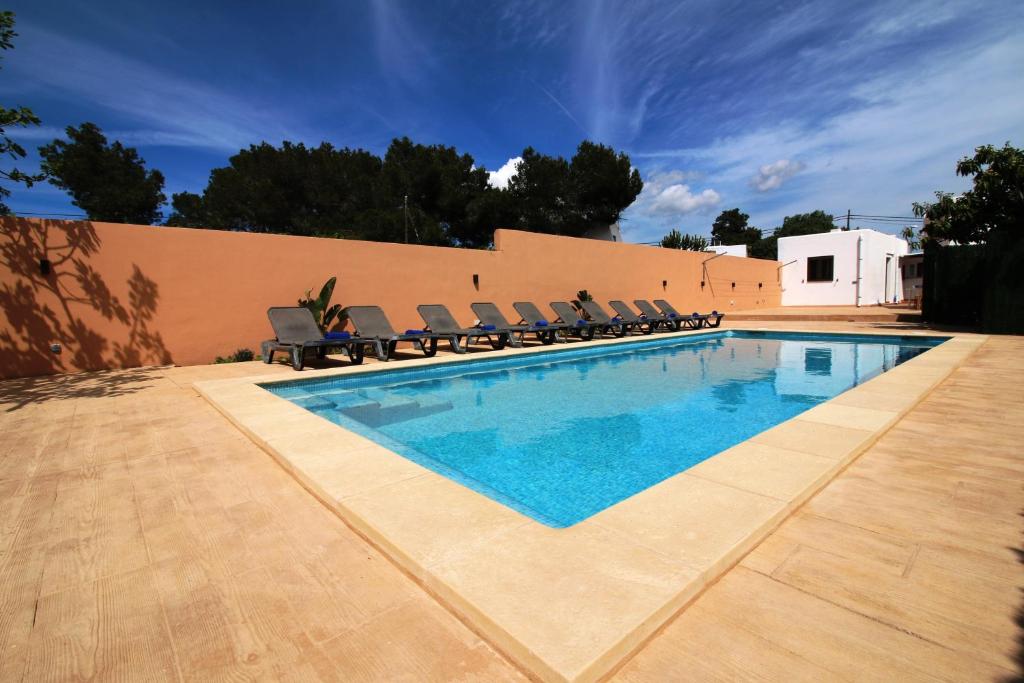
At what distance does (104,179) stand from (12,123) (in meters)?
24.8

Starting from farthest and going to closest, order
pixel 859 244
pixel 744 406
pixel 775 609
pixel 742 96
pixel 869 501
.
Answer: pixel 859 244 → pixel 742 96 → pixel 744 406 → pixel 869 501 → pixel 775 609

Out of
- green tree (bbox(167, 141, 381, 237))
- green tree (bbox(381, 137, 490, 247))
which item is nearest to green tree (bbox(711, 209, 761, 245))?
green tree (bbox(381, 137, 490, 247))

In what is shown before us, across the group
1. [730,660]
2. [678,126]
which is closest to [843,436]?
[730,660]

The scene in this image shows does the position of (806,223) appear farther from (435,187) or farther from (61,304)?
(61,304)

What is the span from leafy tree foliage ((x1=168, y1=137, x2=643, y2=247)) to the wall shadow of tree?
15.7 meters

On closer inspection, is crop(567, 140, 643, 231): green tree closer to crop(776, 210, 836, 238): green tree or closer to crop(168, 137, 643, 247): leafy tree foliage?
crop(168, 137, 643, 247): leafy tree foliage

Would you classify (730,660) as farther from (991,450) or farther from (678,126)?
(678,126)

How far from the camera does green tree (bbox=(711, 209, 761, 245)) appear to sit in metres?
56.1

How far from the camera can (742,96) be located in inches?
549

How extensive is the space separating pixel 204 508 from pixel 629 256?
Answer: 47.9 feet

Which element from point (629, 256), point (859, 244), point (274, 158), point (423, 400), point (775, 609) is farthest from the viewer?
point (274, 158)

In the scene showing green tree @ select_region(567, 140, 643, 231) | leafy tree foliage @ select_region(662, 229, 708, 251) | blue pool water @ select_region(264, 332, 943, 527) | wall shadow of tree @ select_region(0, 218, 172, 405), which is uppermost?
green tree @ select_region(567, 140, 643, 231)

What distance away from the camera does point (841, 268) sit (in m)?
22.4

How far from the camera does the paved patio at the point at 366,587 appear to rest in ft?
4.22
